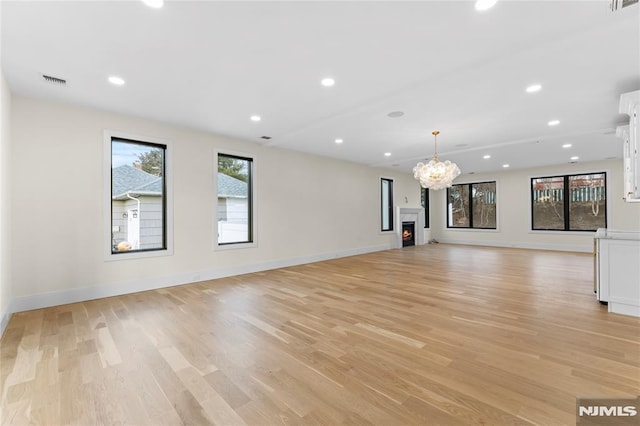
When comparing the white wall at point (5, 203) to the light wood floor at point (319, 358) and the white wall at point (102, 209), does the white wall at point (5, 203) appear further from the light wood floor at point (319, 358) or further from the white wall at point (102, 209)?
the light wood floor at point (319, 358)

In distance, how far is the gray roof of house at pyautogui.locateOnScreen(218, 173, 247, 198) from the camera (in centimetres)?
568

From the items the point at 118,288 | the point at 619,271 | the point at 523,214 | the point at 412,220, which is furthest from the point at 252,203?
the point at 523,214

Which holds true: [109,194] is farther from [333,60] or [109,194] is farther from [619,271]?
[619,271]

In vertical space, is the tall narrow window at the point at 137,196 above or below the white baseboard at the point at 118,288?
above

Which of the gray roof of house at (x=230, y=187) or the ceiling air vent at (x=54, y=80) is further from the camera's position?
the gray roof of house at (x=230, y=187)

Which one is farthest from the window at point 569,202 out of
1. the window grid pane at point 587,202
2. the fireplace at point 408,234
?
the fireplace at point 408,234

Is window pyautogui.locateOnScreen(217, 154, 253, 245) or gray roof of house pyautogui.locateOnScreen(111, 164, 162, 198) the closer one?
gray roof of house pyautogui.locateOnScreen(111, 164, 162, 198)

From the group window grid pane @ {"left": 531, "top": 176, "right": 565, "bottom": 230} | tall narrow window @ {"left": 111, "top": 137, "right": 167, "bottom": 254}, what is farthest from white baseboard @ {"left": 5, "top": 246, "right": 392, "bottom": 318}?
window grid pane @ {"left": 531, "top": 176, "right": 565, "bottom": 230}

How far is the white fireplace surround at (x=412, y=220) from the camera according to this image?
10054 millimetres

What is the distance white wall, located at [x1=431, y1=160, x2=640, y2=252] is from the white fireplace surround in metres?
1.24

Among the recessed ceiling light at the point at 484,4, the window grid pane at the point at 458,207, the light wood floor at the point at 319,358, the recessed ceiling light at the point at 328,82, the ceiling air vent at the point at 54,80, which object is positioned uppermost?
the recessed ceiling light at the point at 484,4

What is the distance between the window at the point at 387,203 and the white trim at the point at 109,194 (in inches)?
265

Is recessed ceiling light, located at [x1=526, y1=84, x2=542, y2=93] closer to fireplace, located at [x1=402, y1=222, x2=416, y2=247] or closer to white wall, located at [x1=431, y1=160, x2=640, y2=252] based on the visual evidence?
fireplace, located at [x1=402, y1=222, x2=416, y2=247]

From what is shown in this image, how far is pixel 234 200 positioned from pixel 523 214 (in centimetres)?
992
